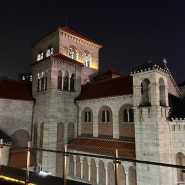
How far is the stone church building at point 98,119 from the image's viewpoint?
16578 mm

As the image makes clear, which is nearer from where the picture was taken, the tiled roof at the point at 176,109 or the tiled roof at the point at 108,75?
the tiled roof at the point at 176,109

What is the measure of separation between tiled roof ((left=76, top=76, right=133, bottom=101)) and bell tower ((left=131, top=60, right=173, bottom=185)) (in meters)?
2.54

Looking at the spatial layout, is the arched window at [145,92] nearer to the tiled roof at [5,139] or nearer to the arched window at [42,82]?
the arched window at [42,82]

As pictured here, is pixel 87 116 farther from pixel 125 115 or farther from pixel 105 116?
pixel 125 115

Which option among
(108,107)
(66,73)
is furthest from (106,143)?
(66,73)

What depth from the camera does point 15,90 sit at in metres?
26.0

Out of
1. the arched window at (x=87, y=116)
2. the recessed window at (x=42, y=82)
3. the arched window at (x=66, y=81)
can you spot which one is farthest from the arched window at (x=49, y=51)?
the arched window at (x=87, y=116)

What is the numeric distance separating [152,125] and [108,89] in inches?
321

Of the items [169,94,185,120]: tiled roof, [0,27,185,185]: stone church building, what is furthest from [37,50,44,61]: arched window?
[169,94,185,120]: tiled roof

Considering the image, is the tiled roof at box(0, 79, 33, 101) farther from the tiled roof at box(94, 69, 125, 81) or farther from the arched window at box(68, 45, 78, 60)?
the tiled roof at box(94, 69, 125, 81)

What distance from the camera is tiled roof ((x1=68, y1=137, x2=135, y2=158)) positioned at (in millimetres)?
18136

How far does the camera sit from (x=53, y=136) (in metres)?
22.9

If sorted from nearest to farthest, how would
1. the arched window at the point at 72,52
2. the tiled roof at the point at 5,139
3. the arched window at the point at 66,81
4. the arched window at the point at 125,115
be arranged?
the arched window at the point at 125,115
the tiled roof at the point at 5,139
the arched window at the point at 66,81
the arched window at the point at 72,52

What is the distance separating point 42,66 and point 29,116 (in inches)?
279
